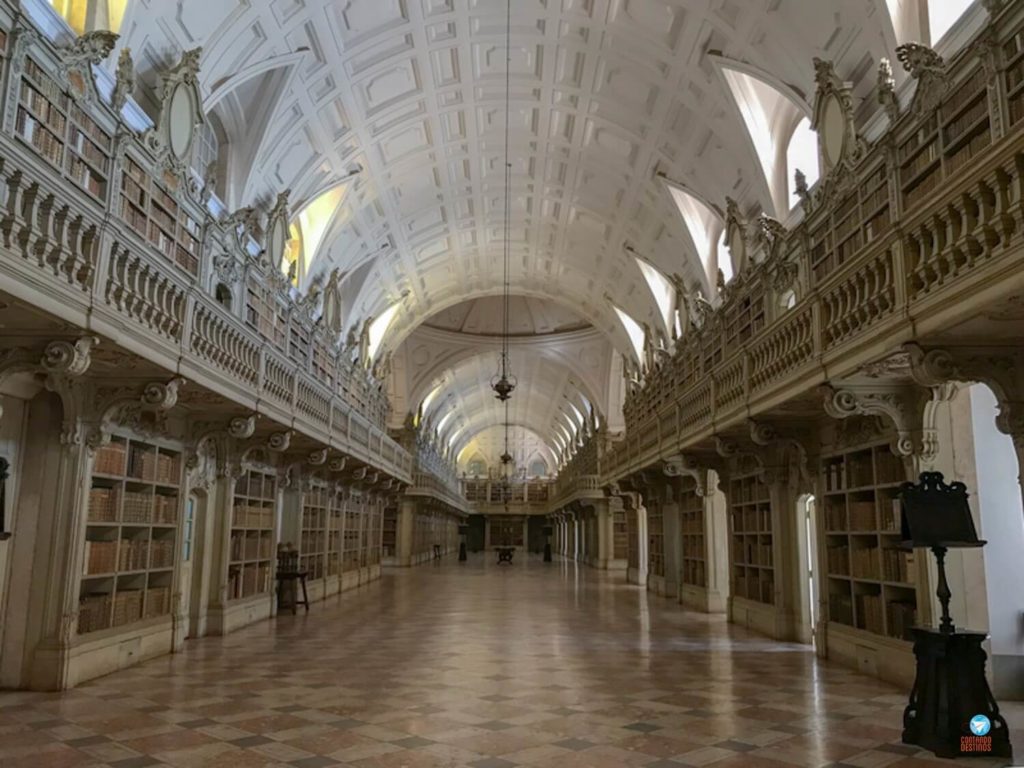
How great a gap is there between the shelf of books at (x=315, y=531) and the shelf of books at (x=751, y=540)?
9.02 m

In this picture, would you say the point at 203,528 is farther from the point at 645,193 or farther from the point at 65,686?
the point at 645,193

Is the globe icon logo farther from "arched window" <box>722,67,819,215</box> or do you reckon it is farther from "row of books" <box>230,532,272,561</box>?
"row of books" <box>230,532,272,561</box>

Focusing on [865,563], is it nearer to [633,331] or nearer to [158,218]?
[158,218]

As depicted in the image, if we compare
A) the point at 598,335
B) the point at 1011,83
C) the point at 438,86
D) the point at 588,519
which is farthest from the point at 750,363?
the point at 588,519

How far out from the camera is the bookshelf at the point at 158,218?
7750 millimetres

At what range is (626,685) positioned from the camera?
788 cm

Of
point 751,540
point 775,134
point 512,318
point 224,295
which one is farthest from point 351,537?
point 775,134

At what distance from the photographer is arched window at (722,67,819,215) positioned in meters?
11.9

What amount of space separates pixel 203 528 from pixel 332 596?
7483 millimetres

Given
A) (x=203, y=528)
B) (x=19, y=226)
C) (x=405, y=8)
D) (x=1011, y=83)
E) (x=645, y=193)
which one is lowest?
(x=203, y=528)

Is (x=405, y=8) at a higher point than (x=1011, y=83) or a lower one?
higher

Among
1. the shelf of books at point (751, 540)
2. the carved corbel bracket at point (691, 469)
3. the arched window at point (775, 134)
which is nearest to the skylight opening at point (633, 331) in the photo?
the carved corbel bracket at point (691, 469)

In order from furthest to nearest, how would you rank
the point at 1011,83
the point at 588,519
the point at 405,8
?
1. the point at 588,519
2. the point at 405,8
3. the point at 1011,83

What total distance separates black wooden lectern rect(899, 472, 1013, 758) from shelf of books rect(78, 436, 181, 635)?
7.91 m
